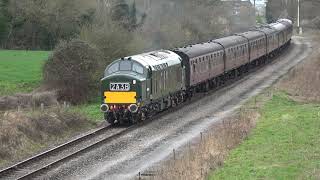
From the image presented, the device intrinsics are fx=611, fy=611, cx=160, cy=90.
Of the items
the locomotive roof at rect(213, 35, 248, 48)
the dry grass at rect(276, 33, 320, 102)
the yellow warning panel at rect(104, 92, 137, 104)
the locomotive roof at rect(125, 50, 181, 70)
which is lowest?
the dry grass at rect(276, 33, 320, 102)

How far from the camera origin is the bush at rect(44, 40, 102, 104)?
3588cm

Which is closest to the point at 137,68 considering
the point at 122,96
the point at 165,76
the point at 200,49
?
the point at 122,96

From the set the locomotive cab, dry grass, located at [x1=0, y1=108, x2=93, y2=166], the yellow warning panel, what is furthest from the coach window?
dry grass, located at [x1=0, y1=108, x2=93, y2=166]

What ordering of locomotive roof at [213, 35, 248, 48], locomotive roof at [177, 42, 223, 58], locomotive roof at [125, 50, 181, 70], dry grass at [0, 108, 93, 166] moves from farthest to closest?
locomotive roof at [213, 35, 248, 48] → locomotive roof at [177, 42, 223, 58] → locomotive roof at [125, 50, 181, 70] → dry grass at [0, 108, 93, 166]

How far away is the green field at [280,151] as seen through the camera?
14633 millimetres

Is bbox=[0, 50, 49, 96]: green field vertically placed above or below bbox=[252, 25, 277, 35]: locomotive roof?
below

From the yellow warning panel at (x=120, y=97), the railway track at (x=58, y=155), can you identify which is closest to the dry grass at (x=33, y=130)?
the railway track at (x=58, y=155)

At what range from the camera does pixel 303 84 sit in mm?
38812

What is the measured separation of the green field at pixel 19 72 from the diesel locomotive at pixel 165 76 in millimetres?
10577

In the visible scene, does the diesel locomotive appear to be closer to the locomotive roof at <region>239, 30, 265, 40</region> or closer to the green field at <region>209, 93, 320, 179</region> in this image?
the locomotive roof at <region>239, 30, 265, 40</region>

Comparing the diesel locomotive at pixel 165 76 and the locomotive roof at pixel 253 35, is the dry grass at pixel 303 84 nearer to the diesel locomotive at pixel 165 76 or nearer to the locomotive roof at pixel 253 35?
the diesel locomotive at pixel 165 76

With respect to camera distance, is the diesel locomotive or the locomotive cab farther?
the diesel locomotive

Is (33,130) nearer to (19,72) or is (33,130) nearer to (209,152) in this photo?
(209,152)

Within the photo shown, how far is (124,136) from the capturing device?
22.9 metres
